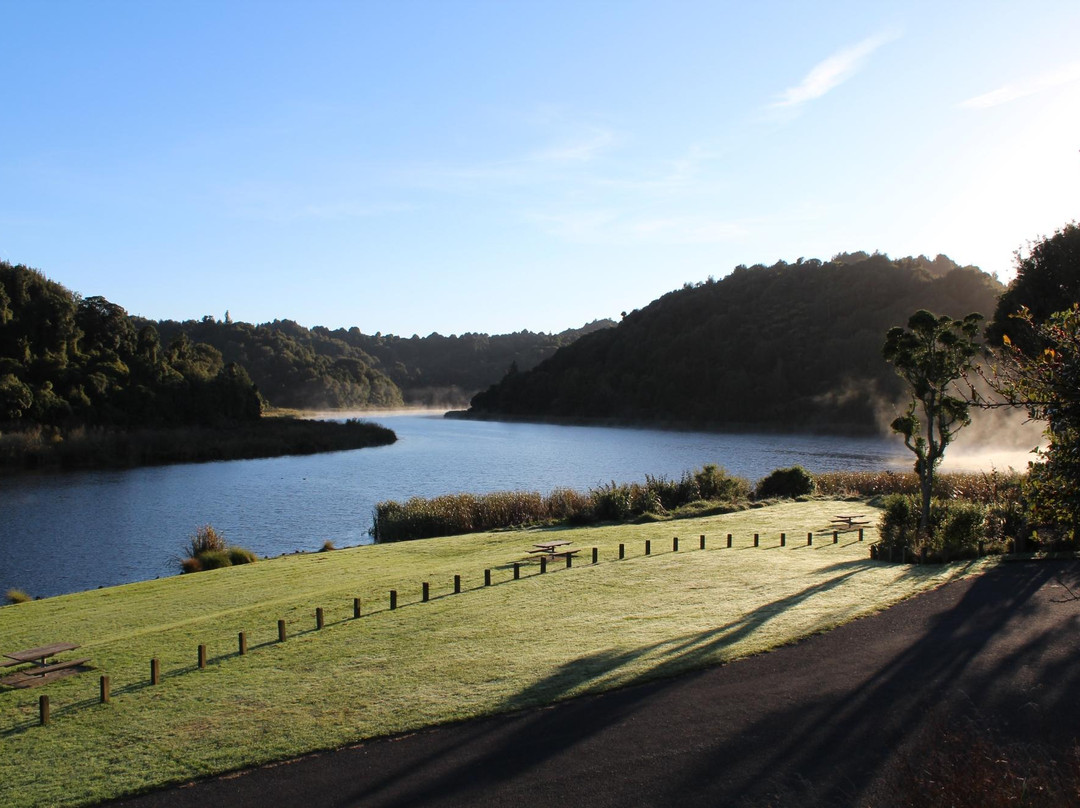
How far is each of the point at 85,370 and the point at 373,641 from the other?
65.3 meters

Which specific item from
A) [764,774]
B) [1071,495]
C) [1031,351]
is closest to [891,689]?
[764,774]

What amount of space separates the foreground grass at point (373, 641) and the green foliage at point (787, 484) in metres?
10.9

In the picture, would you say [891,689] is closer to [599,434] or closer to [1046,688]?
[1046,688]

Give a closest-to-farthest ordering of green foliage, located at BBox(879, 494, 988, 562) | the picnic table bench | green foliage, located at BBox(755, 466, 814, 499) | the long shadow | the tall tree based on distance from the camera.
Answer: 1. the long shadow
2. the picnic table bench
3. green foliage, located at BBox(879, 494, 988, 562)
4. the tall tree
5. green foliage, located at BBox(755, 466, 814, 499)

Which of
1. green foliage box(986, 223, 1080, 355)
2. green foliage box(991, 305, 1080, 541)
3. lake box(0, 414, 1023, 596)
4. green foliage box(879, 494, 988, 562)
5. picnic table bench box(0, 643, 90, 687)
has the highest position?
green foliage box(986, 223, 1080, 355)

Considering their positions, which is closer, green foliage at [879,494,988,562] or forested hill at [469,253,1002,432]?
green foliage at [879,494,988,562]

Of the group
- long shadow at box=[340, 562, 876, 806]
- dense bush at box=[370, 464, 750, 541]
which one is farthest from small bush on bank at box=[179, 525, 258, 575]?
long shadow at box=[340, 562, 876, 806]

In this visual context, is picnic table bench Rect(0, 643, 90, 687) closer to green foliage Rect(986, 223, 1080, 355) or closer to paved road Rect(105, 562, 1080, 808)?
paved road Rect(105, 562, 1080, 808)

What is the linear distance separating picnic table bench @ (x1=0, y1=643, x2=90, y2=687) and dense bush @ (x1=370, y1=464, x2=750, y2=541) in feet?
51.2

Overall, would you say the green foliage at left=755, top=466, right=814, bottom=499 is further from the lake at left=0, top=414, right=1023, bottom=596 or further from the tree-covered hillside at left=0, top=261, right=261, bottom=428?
the tree-covered hillside at left=0, top=261, right=261, bottom=428

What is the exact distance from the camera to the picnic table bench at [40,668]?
34.3 feet

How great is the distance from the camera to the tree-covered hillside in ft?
198

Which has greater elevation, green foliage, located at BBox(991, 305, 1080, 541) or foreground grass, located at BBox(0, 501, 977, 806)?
green foliage, located at BBox(991, 305, 1080, 541)

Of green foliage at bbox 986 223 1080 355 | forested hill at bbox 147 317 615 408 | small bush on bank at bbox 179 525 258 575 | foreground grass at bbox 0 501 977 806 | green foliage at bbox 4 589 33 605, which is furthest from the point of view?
forested hill at bbox 147 317 615 408
